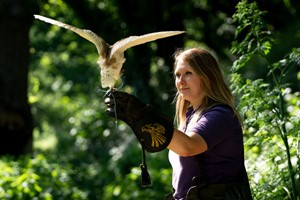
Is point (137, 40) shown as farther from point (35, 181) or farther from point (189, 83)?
point (35, 181)

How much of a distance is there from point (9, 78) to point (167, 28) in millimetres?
3351

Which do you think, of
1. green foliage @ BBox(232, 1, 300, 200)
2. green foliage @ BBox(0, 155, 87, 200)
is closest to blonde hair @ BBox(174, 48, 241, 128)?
green foliage @ BBox(232, 1, 300, 200)

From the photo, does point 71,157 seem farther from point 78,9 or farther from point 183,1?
point 183,1

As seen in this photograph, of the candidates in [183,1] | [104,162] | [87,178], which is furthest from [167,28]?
[87,178]

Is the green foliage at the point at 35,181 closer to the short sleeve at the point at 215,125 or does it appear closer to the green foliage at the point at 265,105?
the green foliage at the point at 265,105

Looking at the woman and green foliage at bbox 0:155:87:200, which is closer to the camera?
the woman

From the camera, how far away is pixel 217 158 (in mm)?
3572

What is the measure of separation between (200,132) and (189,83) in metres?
0.35

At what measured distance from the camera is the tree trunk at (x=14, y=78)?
34.6ft

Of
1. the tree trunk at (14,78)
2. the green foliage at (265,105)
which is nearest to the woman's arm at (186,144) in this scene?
the green foliage at (265,105)

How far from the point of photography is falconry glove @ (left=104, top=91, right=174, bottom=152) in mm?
3396

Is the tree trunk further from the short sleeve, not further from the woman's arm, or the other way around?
the woman's arm

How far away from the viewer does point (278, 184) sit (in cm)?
481

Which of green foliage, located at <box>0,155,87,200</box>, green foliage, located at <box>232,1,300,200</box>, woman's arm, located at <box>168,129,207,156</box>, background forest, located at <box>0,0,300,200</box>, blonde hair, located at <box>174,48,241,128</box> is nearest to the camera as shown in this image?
woman's arm, located at <box>168,129,207,156</box>
